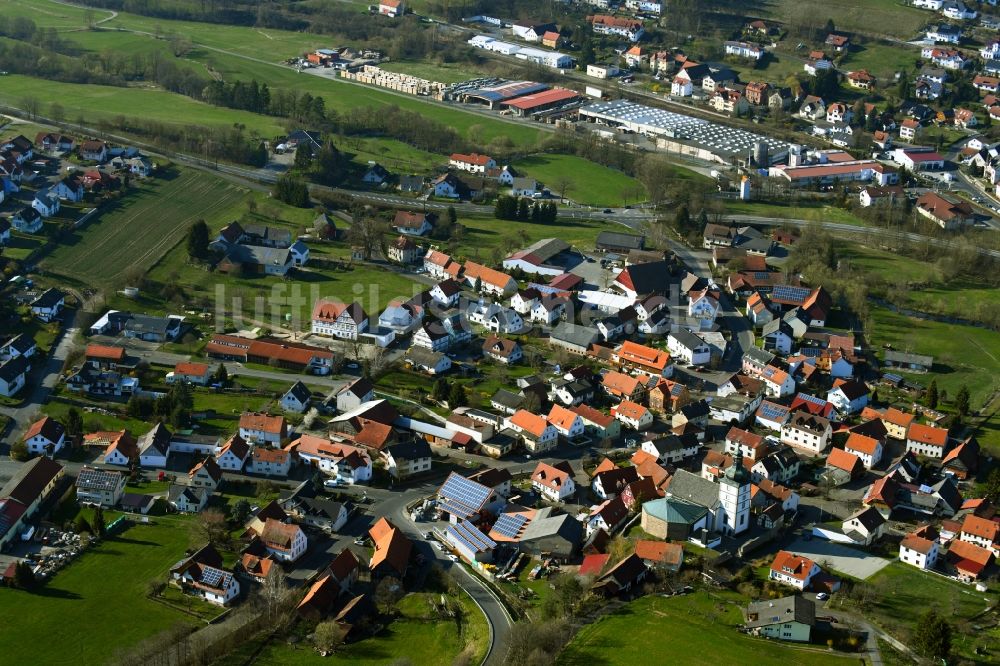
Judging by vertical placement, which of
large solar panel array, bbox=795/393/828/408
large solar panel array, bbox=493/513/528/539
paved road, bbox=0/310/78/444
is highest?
large solar panel array, bbox=795/393/828/408

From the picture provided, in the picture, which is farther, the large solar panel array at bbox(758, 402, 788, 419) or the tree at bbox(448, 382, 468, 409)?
the tree at bbox(448, 382, 468, 409)

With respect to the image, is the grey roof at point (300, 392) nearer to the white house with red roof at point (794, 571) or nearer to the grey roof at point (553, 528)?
the grey roof at point (553, 528)

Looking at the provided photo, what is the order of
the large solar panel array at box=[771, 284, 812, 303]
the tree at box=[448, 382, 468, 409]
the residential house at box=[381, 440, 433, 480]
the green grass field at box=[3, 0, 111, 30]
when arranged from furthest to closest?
the green grass field at box=[3, 0, 111, 30] → the large solar panel array at box=[771, 284, 812, 303] → the tree at box=[448, 382, 468, 409] → the residential house at box=[381, 440, 433, 480]

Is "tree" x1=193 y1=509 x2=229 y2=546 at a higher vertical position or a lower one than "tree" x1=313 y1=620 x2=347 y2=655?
lower

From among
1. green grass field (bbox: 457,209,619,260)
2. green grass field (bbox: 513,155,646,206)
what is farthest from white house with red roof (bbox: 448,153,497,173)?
green grass field (bbox: 457,209,619,260)

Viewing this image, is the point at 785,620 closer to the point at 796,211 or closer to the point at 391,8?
the point at 796,211

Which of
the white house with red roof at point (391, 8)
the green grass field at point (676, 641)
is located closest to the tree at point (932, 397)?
the green grass field at point (676, 641)

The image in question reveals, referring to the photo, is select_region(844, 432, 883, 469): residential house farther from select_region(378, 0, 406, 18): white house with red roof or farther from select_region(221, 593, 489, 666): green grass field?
select_region(378, 0, 406, 18): white house with red roof
